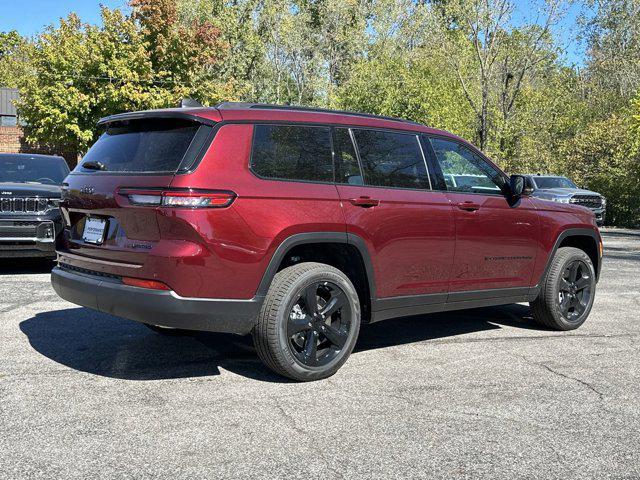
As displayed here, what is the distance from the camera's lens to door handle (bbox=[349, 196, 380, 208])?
4.78 meters

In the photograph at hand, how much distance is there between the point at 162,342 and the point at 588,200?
1827 cm

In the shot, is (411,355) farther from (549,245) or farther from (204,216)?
(204,216)

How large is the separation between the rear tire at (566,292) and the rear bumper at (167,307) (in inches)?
129

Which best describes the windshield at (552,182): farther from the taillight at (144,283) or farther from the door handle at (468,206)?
the taillight at (144,283)

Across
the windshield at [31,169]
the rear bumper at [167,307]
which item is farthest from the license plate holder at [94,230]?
the windshield at [31,169]

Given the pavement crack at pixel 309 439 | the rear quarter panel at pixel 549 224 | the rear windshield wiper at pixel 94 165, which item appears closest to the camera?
the pavement crack at pixel 309 439

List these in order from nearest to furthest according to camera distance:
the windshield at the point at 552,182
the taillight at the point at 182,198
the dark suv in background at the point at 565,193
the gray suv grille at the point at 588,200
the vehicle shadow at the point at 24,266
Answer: the taillight at the point at 182,198 → the vehicle shadow at the point at 24,266 → the dark suv in background at the point at 565,193 → the gray suv grille at the point at 588,200 → the windshield at the point at 552,182

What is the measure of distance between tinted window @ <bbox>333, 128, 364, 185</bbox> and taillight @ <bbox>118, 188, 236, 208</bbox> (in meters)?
0.98

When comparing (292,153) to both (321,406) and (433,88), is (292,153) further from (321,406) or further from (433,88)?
(433,88)

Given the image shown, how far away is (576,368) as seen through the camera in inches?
202

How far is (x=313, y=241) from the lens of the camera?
4.54m

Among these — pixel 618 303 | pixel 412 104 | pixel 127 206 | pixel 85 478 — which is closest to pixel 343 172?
pixel 127 206

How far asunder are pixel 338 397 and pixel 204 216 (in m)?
1.44

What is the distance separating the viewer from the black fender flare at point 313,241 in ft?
14.3
